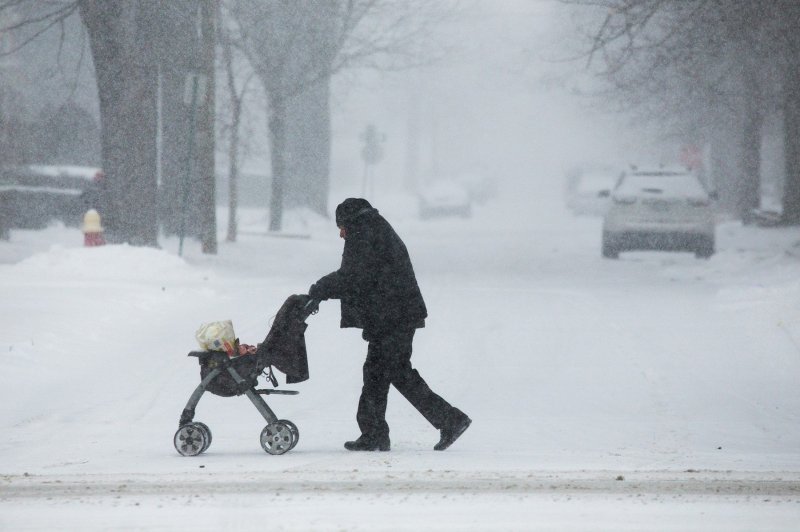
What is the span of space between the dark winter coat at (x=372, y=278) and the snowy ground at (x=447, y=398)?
0.83 m

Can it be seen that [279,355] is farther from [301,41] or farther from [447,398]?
[301,41]

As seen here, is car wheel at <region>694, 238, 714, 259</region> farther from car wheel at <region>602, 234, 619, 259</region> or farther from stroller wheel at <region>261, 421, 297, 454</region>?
stroller wheel at <region>261, 421, 297, 454</region>

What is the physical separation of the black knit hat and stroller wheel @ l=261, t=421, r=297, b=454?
4.18 feet

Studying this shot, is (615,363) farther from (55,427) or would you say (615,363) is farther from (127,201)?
(127,201)

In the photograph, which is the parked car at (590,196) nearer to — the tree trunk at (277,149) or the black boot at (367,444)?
the tree trunk at (277,149)

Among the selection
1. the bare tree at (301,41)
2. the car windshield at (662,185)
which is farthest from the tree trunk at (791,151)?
the bare tree at (301,41)

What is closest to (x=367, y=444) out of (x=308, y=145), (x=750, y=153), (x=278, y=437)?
(x=278, y=437)

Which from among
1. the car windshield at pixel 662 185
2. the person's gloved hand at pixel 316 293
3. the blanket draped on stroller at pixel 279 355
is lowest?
the blanket draped on stroller at pixel 279 355

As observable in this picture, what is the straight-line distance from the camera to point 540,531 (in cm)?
571

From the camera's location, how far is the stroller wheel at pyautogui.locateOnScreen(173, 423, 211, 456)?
780 centimetres

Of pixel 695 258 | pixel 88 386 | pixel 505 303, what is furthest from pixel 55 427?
pixel 695 258

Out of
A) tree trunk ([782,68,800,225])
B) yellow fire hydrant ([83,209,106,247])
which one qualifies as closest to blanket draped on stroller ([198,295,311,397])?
yellow fire hydrant ([83,209,106,247])

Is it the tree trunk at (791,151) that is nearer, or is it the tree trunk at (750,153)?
the tree trunk at (791,151)

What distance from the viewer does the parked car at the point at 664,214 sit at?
22984mm
